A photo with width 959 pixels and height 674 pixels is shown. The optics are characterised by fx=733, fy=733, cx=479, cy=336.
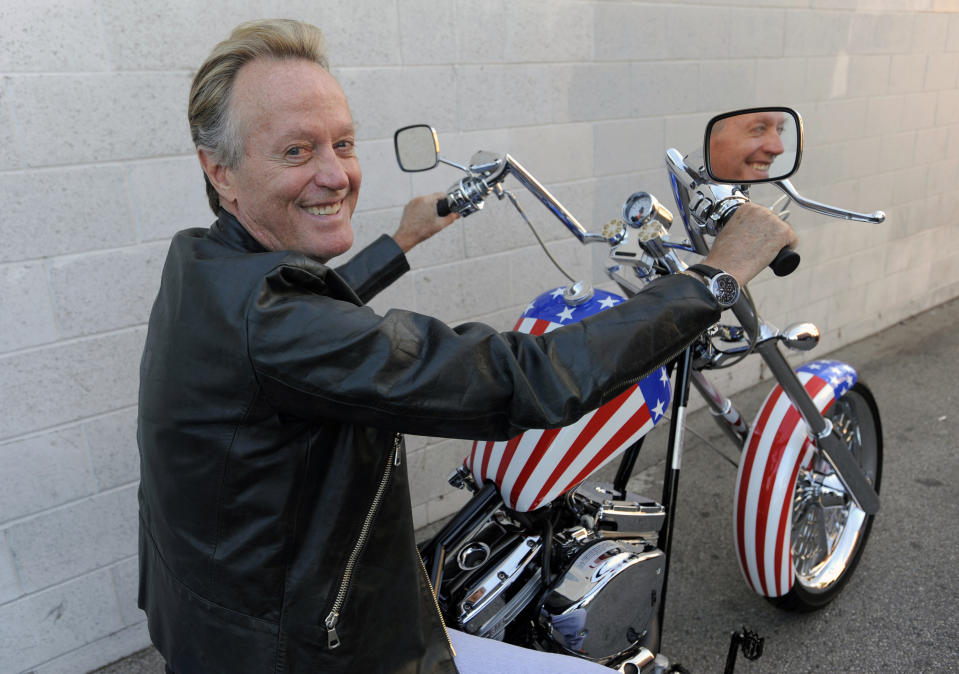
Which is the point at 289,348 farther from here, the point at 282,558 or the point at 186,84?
the point at 186,84

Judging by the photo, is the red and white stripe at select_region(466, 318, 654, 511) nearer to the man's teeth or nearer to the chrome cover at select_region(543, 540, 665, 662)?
the chrome cover at select_region(543, 540, 665, 662)

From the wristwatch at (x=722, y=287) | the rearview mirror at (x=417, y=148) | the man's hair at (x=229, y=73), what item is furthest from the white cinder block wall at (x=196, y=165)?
the wristwatch at (x=722, y=287)

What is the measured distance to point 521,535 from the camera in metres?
1.52

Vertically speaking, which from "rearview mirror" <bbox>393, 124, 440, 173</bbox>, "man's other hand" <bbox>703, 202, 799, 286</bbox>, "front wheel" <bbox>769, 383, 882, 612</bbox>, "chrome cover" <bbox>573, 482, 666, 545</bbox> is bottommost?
"front wheel" <bbox>769, 383, 882, 612</bbox>

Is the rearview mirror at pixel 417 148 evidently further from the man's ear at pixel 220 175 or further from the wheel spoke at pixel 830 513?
the wheel spoke at pixel 830 513

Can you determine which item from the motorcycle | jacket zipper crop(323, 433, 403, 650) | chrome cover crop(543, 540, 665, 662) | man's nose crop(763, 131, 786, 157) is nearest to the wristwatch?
the motorcycle

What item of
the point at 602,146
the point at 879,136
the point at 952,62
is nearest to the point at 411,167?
the point at 602,146

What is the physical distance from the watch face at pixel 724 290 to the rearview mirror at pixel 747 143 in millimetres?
287

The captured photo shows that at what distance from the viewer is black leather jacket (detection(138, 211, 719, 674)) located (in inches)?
36.5

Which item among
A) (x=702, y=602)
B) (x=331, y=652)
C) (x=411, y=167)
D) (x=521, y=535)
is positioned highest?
(x=411, y=167)

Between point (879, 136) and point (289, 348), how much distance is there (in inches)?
175

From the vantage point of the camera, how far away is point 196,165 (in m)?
2.05

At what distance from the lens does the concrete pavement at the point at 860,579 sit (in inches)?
80.6

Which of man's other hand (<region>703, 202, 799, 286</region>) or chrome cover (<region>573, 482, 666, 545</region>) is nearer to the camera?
man's other hand (<region>703, 202, 799, 286</region>)
